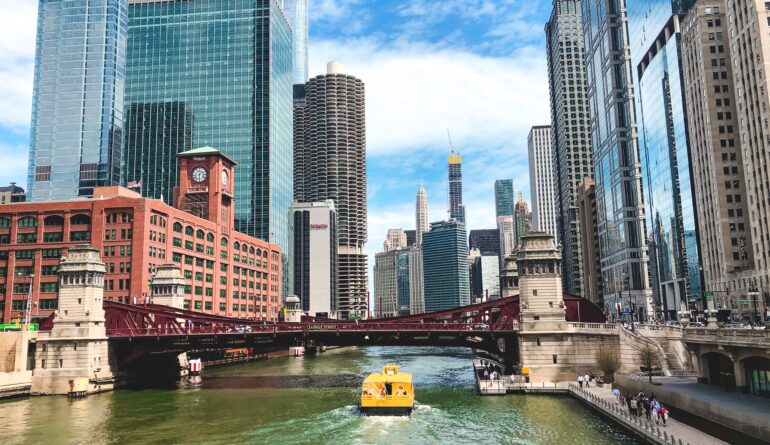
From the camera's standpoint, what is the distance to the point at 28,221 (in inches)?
4326

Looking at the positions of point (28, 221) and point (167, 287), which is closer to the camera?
Answer: point (167, 287)

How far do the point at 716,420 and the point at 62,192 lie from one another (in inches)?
7966

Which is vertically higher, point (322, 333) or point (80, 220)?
point (80, 220)

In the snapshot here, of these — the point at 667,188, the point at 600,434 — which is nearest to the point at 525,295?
the point at 600,434

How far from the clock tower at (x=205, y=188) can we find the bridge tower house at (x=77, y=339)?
6403 centimetres

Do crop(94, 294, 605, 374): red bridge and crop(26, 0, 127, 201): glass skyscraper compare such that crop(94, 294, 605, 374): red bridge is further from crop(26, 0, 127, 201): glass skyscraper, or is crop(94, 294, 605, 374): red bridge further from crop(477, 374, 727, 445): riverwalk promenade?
crop(26, 0, 127, 201): glass skyscraper

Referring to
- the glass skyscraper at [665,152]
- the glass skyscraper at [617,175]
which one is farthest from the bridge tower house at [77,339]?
the glass skyscraper at [617,175]

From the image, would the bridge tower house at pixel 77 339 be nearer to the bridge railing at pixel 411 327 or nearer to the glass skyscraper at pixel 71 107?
the bridge railing at pixel 411 327

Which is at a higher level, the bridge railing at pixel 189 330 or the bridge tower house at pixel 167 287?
the bridge tower house at pixel 167 287

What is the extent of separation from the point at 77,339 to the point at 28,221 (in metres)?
48.7

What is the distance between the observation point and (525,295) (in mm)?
72250

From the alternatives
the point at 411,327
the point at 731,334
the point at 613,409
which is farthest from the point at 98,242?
the point at 731,334

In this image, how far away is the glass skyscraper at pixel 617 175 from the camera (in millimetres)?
165875

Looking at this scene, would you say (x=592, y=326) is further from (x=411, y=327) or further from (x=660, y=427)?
(x=660, y=427)
